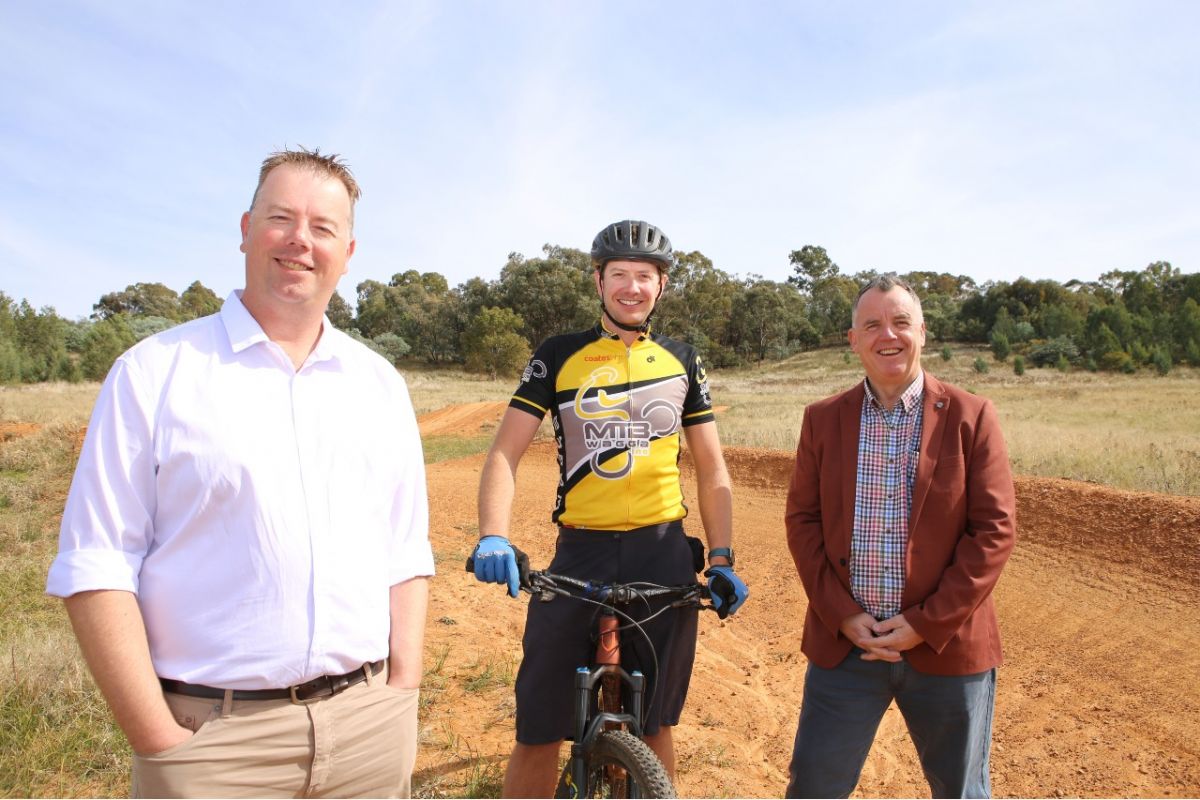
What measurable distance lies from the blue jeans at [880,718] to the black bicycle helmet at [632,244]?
5.59 feet

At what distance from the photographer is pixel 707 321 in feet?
189

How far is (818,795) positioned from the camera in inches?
111

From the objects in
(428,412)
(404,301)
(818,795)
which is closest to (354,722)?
(818,795)

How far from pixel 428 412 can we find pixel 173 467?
25.7 metres

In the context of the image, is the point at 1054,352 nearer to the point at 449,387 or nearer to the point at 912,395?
the point at 449,387

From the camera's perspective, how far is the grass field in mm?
4156

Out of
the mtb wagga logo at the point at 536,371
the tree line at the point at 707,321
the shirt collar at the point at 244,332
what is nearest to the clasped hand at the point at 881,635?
the mtb wagga logo at the point at 536,371

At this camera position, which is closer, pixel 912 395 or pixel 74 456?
pixel 912 395

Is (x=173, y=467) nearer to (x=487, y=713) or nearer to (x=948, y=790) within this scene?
(x=948, y=790)

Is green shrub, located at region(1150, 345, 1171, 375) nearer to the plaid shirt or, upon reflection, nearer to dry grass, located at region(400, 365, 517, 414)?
dry grass, located at region(400, 365, 517, 414)

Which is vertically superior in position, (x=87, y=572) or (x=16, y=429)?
(x=87, y=572)

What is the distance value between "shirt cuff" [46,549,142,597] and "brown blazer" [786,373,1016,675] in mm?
2211

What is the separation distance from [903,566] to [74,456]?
17.3 meters

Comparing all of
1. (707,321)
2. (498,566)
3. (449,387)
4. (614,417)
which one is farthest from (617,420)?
(707,321)
